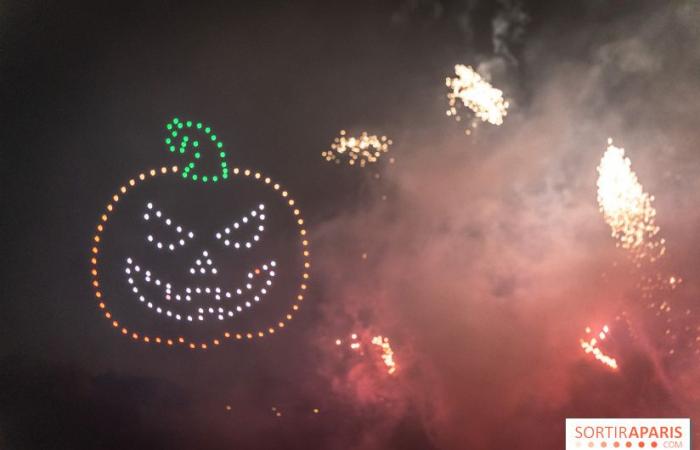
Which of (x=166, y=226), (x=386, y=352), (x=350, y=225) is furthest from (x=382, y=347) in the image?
(x=166, y=226)

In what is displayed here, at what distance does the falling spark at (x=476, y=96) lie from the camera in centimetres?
204

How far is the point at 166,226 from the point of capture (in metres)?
2.15

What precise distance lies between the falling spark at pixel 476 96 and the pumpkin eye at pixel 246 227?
2.42ft

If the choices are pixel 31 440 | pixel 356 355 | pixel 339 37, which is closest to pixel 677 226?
pixel 356 355

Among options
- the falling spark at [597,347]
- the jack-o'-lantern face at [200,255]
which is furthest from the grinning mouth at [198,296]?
the falling spark at [597,347]

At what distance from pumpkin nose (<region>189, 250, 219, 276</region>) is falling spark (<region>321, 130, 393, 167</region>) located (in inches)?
20.7

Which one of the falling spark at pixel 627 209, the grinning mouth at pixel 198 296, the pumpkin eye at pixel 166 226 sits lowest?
the grinning mouth at pixel 198 296

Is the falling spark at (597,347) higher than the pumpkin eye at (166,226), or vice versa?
the pumpkin eye at (166,226)

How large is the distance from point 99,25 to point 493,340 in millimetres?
1705

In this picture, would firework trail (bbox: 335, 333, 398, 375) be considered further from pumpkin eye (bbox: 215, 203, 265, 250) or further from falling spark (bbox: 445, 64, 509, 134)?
falling spark (bbox: 445, 64, 509, 134)

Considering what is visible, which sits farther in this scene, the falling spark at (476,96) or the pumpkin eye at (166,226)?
the pumpkin eye at (166,226)

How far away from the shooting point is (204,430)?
2.16 metres

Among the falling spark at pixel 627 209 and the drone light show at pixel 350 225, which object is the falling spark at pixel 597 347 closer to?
the drone light show at pixel 350 225

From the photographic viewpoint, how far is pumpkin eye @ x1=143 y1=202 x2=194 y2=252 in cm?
214
